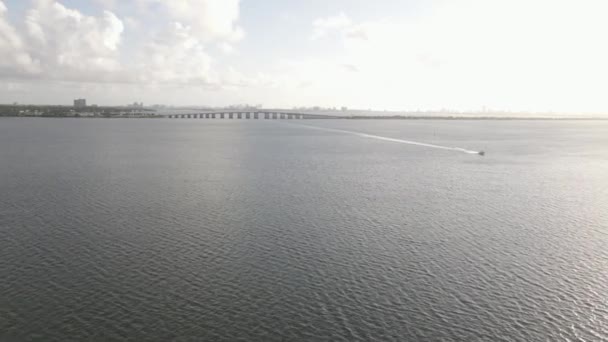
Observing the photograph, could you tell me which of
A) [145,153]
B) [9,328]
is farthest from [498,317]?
[145,153]

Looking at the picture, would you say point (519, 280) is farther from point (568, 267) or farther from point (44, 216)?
point (44, 216)

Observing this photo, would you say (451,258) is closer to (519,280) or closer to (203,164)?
(519,280)

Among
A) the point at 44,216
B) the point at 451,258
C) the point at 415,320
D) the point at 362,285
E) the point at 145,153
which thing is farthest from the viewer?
the point at 145,153

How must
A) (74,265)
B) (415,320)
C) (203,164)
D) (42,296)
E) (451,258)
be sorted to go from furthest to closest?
1. (203,164)
2. (451,258)
3. (74,265)
4. (42,296)
5. (415,320)

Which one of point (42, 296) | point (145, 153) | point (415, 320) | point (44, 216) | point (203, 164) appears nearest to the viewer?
point (415, 320)

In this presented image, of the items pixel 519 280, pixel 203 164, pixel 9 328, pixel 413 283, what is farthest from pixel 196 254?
pixel 203 164

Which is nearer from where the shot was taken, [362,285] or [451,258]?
[362,285]
